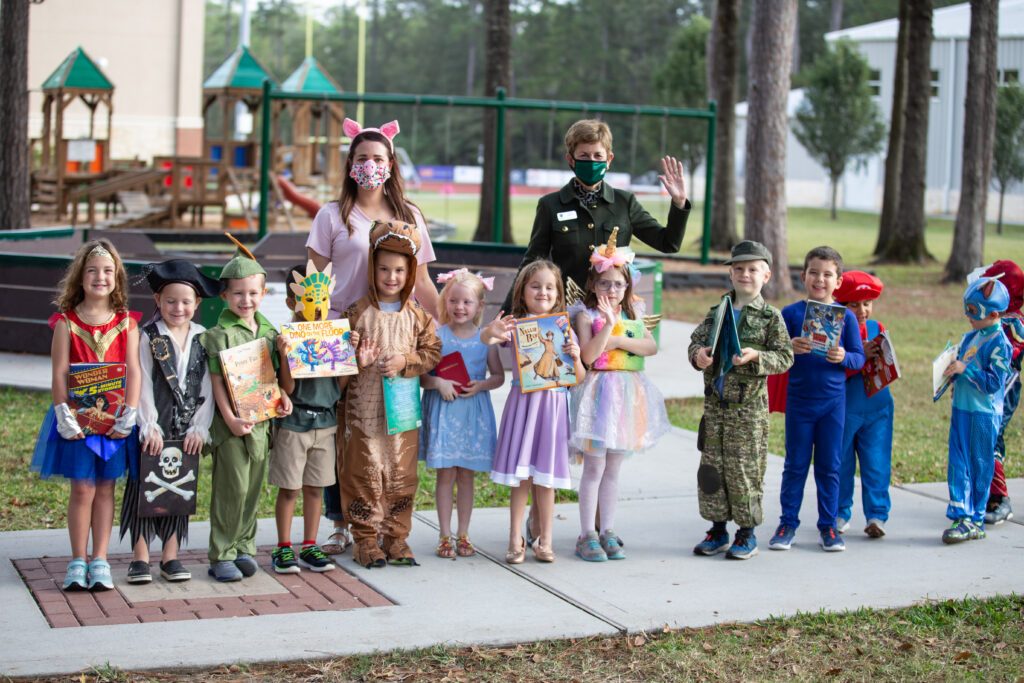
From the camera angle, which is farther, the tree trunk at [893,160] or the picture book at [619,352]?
the tree trunk at [893,160]

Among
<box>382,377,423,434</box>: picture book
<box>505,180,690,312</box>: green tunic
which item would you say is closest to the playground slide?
<box>505,180,690,312</box>: green tunic

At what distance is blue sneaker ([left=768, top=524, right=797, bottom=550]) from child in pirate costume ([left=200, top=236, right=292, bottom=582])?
2544 millimetres

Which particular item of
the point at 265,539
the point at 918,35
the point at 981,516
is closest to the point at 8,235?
the point at 265,539

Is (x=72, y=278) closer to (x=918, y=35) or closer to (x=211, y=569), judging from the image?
(x=211, y=569)

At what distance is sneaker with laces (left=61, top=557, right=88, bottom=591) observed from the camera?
16.2 ft

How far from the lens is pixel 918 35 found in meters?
24.2

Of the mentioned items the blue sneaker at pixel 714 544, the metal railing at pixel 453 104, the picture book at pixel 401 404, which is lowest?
the blue sneaker at pixel 714 544

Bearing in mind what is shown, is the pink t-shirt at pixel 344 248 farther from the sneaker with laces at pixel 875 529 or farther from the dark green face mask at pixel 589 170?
the sneaker with laces at pixel 875 529

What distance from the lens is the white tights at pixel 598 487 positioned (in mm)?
5758

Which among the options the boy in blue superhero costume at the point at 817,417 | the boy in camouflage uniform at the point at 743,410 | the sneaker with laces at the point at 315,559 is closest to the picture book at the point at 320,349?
the sneaker with laces at the point at 315,559

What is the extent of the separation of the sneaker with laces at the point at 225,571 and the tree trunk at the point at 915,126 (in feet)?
71.0

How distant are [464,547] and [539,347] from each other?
105 centimetres

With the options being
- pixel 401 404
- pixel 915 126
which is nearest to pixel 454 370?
pixel 401 404

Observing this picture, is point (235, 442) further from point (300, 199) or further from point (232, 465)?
point (300, 199)
